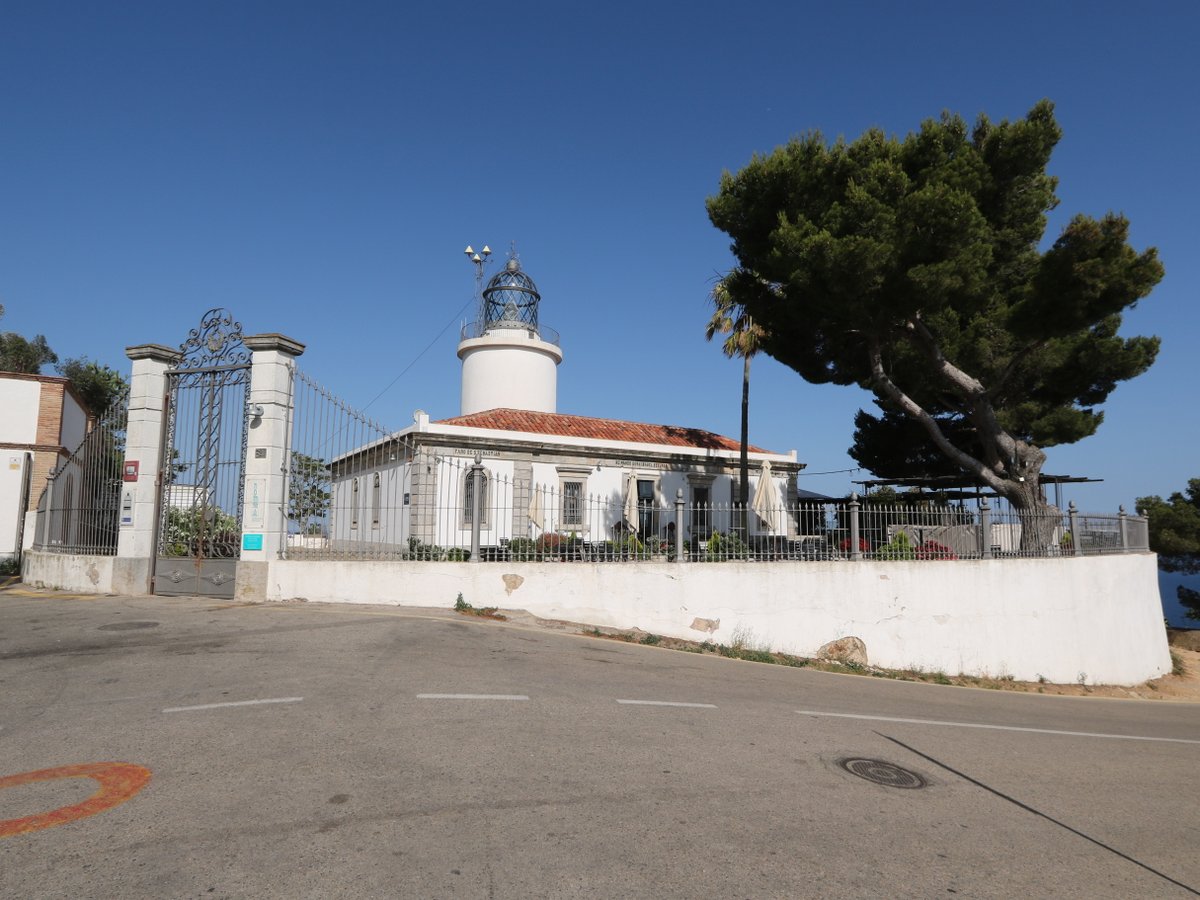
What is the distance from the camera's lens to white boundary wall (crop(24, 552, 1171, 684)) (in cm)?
1159

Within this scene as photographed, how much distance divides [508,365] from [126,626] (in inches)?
901

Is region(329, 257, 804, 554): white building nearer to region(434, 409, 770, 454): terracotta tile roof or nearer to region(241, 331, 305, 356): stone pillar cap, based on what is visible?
region(434, 409, 770, 454): terracotta tile roof

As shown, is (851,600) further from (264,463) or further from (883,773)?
(264,463)

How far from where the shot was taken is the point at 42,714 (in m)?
5.62

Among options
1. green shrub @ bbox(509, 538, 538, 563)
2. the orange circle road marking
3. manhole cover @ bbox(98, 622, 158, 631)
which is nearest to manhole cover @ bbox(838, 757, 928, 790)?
the orange circle road marking

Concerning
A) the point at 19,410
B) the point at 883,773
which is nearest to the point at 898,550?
the point at 883,773

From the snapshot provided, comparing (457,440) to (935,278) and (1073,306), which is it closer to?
(935,278)

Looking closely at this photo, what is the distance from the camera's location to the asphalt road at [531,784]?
11.0 feet

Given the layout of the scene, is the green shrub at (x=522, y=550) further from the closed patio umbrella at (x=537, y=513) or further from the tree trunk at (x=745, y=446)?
the tree trunk at (x=745, y=446)

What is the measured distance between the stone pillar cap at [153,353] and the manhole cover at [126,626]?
16.3ft

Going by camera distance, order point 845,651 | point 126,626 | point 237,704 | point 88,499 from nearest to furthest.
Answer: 1. point 237,704
2. point 126,626
3. point 845,651
4. point 88,499

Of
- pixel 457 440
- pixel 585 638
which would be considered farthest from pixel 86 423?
pixel 585 638

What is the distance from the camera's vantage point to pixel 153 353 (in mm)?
12414

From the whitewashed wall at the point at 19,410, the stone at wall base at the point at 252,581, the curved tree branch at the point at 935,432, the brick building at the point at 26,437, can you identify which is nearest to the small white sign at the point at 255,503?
the stone at wall base at the point at 252,581
